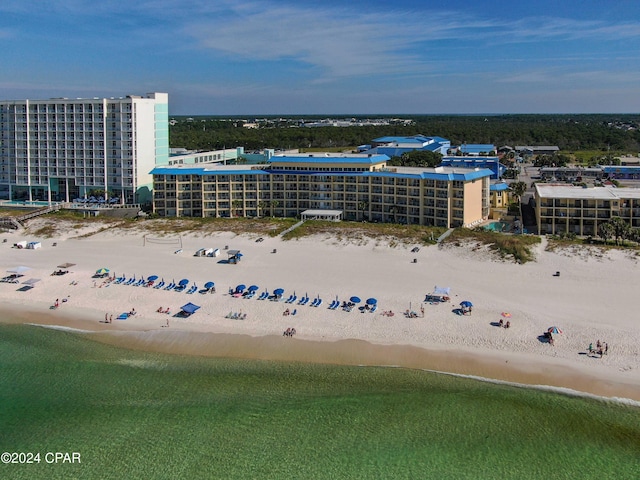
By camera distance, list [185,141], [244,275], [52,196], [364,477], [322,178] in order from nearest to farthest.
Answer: [364,477] → [244,275] → [322,178] → [52,196] → [185,141]

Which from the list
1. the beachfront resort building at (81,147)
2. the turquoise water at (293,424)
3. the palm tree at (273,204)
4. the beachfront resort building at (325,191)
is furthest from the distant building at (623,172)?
the turquoise water at (293,424)

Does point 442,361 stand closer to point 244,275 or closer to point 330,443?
point 330,443

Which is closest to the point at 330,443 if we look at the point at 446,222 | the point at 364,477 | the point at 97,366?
the point at 364,477

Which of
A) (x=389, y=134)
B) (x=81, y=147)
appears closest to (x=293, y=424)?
(x=81, y=147)

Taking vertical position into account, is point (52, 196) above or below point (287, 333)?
above

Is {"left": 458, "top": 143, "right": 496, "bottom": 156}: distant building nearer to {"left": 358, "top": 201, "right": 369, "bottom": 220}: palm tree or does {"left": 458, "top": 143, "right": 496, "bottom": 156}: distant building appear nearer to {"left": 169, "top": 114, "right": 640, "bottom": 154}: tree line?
{"left": 169, "top": 114, "right": 640, "bottom": 154}: tree line

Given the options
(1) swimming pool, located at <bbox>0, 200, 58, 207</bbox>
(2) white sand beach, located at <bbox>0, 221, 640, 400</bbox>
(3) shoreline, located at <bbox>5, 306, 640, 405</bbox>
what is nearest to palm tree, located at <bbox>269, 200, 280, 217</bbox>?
(2) white sand beach, located at <bbox>0, 221, 640, 400</bbox>

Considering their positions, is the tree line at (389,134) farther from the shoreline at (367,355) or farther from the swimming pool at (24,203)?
the shoreline at (367,355)
